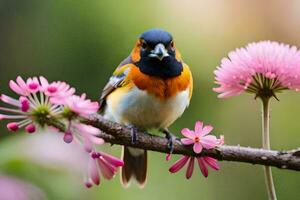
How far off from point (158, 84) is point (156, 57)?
0.45 feet

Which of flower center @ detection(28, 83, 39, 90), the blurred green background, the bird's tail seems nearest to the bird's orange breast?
the bird's tail

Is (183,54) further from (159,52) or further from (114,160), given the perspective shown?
(114,160)

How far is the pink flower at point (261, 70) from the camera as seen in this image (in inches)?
65.0

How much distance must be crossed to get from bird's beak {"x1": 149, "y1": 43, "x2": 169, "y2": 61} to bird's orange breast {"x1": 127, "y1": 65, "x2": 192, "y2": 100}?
0.36ft

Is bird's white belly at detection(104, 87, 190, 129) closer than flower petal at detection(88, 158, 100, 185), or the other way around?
flower petal at detection(88, 158, 100, 185)

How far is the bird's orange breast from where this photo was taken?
2619 millimetres

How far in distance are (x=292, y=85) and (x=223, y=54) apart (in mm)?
3445

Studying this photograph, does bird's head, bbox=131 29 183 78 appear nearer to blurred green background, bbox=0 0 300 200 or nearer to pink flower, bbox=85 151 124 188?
pink flower, bbox=85 151 124 188

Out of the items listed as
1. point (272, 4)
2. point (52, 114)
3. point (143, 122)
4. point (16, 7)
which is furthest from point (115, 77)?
point (272, 4)

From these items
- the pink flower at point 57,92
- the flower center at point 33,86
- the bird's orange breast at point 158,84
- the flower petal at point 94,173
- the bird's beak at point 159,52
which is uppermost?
the bird's beak at point 159,52

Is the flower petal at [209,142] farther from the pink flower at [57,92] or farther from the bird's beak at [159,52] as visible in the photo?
the bird's beak at [159,52]

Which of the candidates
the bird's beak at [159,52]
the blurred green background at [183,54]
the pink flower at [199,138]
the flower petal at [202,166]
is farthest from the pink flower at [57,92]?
the blurred green background at [183,54]

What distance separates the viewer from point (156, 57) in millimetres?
2531

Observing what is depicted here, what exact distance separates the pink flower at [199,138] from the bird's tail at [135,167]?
3.93ft
